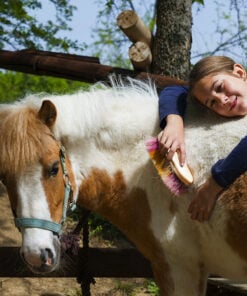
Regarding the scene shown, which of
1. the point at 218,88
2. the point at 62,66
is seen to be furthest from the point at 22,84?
the point at 218,88

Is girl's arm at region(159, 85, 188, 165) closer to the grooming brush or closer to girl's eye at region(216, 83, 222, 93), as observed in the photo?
the grooming brush

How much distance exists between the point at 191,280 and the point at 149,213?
0.42 metres

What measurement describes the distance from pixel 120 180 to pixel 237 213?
2.25ft

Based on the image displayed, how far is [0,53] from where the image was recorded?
4.73m

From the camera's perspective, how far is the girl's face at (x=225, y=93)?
8.87 ft

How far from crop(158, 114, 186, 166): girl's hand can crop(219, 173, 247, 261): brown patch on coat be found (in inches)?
11.3

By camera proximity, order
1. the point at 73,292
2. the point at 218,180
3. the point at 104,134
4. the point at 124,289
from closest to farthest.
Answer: the point at 218,180, the point at 104,134, the point at 73,292, the point at 124,289

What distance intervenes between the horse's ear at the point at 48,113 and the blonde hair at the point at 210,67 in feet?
2.52

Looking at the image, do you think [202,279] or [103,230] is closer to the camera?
[202,279]

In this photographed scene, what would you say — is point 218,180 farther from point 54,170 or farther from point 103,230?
point 103,230

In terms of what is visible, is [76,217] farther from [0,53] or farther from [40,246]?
[40,246]

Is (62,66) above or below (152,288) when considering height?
above

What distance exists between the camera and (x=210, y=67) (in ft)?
9.18

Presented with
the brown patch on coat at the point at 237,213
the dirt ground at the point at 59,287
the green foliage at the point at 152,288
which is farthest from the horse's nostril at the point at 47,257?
the green foliage at the point at 152,288
